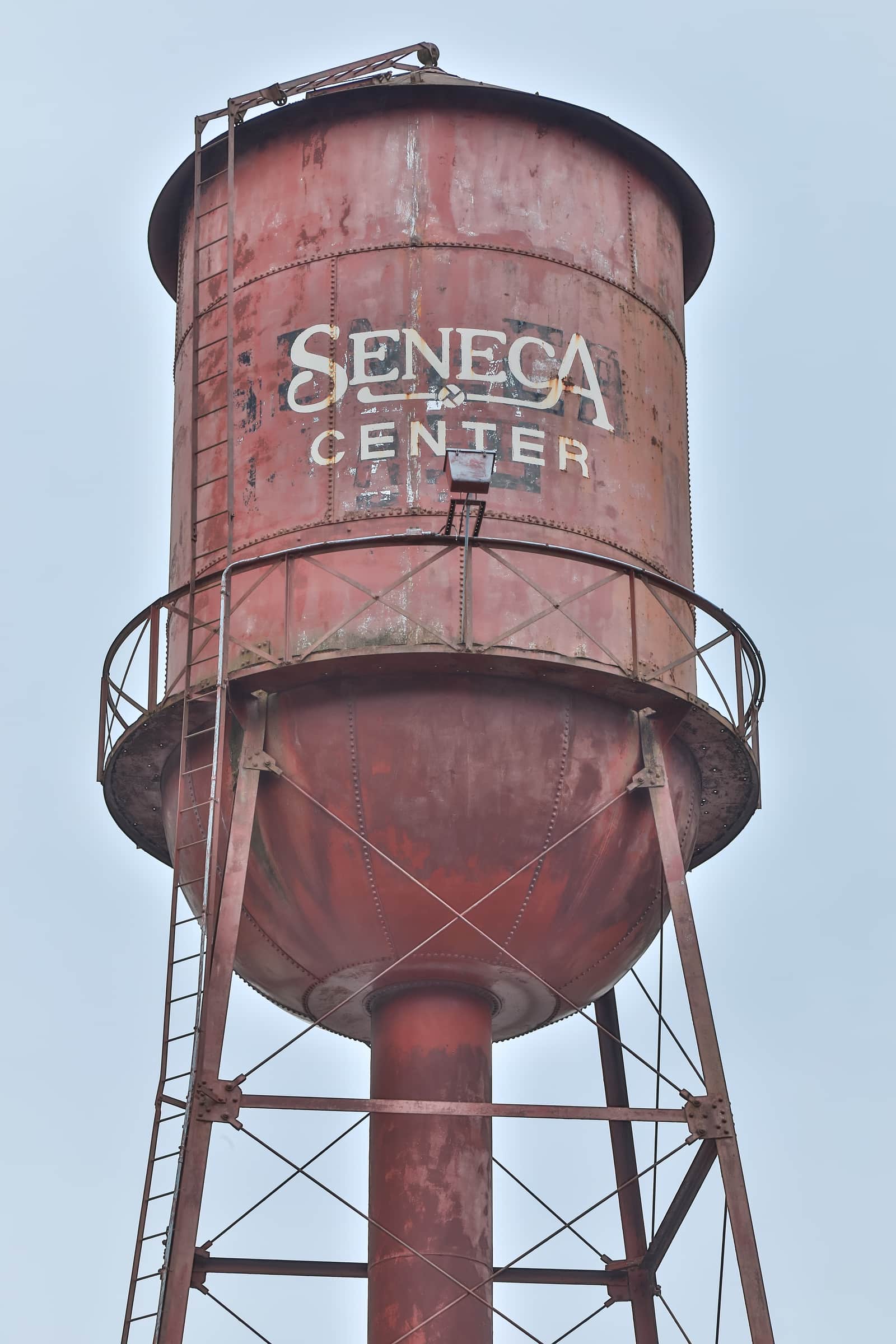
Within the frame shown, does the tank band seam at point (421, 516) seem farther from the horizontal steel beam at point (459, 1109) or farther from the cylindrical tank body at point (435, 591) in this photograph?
the horizontal steel beam at point (459, 1109)

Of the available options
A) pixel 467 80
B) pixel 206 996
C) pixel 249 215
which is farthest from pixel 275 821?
pixel 467 80

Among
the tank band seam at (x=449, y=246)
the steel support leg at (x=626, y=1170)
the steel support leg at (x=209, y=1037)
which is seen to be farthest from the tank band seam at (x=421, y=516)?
the steel support leg at (x=626, y=1170)

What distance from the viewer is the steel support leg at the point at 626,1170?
20969mm

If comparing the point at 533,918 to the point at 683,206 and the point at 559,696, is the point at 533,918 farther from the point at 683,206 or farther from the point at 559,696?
the point at 683,206

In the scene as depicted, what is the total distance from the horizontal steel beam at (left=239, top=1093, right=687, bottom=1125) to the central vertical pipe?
860 mm

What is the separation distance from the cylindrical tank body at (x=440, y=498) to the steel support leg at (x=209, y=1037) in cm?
27

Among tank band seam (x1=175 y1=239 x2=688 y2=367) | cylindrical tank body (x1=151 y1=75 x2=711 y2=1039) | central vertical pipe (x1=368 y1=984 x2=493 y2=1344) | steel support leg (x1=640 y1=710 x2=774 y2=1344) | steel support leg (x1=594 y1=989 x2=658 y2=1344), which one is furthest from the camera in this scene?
steel support leg (x1=594 y1=989 x2=658 y2=1344)

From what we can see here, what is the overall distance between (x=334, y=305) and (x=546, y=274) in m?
1.78

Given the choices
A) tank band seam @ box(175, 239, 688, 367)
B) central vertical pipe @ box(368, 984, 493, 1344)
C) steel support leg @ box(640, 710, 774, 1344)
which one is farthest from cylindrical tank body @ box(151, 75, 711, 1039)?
central vertical pipe @ box(368, 984, 493, 1344)

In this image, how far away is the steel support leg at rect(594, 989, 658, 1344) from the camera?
826 inches

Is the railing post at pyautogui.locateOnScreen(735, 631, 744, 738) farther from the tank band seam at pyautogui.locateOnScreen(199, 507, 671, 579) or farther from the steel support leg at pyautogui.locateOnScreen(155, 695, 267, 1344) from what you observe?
the steel support leg at pyautogui.locateOnScreen(155, 695, 267, 1344)

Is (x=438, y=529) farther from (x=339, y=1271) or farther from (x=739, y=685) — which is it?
(x=339, y=1271)

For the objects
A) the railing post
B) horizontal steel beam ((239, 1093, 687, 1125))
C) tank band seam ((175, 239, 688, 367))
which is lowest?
horizontal steel beam ((239, 1093, 687, 1125))

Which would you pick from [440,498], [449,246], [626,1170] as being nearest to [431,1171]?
[626,1170]
